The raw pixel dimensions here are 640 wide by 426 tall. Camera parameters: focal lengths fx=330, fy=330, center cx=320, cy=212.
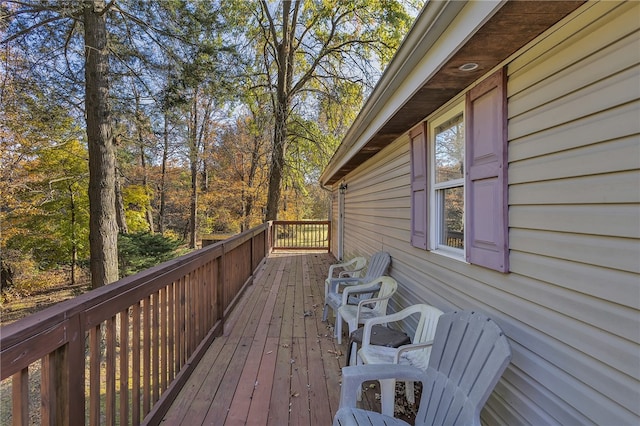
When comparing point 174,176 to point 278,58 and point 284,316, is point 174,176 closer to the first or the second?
point 278,58

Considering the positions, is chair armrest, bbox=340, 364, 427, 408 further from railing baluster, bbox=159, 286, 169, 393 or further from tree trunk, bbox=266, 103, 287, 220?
tree trunk, bbox=266, 103, 287, 220

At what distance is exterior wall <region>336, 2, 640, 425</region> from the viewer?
1.15 meters

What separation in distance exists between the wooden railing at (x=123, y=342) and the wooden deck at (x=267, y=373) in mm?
153

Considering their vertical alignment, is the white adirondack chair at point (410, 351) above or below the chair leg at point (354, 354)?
above

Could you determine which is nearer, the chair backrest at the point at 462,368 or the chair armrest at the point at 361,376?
the chair backrest at the point at 462,368

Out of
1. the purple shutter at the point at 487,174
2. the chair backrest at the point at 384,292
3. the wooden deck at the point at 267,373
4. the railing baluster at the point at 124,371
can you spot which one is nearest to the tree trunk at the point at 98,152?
the wooden deck at the point at 267,373

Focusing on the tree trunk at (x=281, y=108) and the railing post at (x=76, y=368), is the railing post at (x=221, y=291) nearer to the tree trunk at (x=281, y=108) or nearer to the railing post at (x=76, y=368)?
the railing post at (x=76, y=368)

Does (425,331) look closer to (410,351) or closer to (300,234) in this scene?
(410,351)

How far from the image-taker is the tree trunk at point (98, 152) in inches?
231

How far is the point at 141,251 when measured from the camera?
1045cm

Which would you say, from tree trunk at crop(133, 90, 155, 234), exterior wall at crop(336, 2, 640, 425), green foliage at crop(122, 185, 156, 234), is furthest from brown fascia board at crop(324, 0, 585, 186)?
green foliage at crop(122, 185, 156, 234)

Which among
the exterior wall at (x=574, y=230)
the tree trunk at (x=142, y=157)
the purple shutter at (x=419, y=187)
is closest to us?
the exterior wall at (x=574, y=230)

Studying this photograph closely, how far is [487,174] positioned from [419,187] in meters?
1.15

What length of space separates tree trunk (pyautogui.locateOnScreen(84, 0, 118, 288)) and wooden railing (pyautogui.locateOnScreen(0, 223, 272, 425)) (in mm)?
3406
